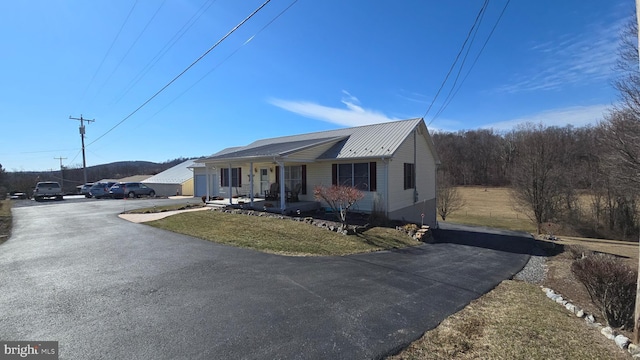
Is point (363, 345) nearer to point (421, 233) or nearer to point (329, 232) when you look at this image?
point (329, 232)

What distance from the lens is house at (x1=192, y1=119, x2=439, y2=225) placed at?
14.0 m

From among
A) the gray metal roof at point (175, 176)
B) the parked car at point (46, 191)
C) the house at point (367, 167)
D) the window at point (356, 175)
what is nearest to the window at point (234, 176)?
the house at point (367, 167)

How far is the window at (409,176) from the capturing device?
1588 cm

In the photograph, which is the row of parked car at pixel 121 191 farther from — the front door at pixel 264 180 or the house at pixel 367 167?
the front door at pixel 264 180

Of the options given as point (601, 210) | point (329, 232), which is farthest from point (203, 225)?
point (601, 210)

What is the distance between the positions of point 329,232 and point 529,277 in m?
6.29

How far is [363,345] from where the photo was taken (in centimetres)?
358

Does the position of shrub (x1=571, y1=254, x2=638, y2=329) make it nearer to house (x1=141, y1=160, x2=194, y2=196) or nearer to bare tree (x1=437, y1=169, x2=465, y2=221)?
bare tree (x1=437, y1=169, x2=465, y2=221)

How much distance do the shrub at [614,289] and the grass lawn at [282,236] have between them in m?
5.27

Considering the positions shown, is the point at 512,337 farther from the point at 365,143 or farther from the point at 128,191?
the point at 128,191

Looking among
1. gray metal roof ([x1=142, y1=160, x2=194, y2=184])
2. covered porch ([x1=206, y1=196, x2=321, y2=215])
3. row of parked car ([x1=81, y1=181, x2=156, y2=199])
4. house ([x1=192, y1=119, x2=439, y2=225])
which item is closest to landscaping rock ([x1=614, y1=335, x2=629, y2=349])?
house ([x1=192, y1=119, x2=439, y2=225])

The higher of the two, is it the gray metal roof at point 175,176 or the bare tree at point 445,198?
the gray metal roof at point 175,176

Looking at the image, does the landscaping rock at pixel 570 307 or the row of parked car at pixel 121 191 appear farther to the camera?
the row of parked car at pixel 121 191

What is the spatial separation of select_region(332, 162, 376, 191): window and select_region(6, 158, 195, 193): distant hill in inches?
1706
